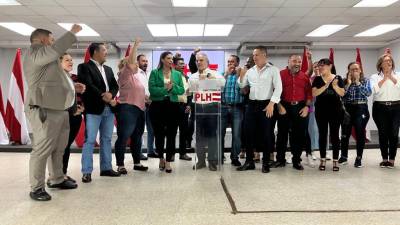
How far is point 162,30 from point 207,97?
639 cm

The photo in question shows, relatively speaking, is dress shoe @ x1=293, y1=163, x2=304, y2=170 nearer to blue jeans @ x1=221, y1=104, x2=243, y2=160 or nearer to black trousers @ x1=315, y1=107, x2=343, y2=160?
black trousers @ x1=315, y1=107, x2=343, y2=160

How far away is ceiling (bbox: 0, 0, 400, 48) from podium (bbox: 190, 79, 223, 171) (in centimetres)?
379

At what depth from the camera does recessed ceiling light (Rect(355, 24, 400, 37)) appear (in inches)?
373

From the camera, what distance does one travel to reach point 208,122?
13.2 ft

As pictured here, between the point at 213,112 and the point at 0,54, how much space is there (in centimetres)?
1065

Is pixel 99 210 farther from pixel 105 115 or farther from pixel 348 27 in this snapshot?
pixel 348 27

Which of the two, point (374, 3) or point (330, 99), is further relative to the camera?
point (374, 3)

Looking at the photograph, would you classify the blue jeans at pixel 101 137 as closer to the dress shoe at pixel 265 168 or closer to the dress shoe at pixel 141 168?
the dress shoe at pixel 141 168

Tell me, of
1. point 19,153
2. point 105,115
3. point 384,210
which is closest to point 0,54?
point 19,153

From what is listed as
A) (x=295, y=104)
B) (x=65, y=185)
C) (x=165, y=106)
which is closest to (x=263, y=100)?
(x=295, y=104)

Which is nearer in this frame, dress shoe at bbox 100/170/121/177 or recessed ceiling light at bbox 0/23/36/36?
dress shoe at bbox 100/170/121/177

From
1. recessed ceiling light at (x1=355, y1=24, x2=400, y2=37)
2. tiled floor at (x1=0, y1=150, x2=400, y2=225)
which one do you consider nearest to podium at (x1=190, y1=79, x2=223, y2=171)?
tiled floor at (x1=0, y1=150, x2=400, y2=225)

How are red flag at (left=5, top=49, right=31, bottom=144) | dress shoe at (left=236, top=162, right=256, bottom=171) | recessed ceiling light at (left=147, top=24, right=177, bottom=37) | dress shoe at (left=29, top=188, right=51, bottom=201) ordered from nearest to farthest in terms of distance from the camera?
dress shoe at (left=29, top=188, right=51, bottom=201)
dress shoe at (left=236, top=162, right=256, bottom=171)
red flag at (left=5, top=49, right=31, bottom=144)
recessed ceiling light at (left=147, top=24, right=177, bottom=37)

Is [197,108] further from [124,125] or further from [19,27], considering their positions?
[19,27]
